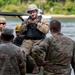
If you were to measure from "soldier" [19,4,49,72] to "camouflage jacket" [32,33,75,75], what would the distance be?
1110 mm

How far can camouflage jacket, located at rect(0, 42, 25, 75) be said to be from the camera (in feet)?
17.5

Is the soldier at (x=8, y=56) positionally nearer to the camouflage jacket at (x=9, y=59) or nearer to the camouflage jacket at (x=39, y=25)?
the camouflage jacket at (x=9, y=59)

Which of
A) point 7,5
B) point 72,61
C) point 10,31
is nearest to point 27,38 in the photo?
point 72,61

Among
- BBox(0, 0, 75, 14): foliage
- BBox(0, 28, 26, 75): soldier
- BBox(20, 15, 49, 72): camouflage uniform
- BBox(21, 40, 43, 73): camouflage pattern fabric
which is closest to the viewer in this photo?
BBox(0, 28, 26, 75): soldier

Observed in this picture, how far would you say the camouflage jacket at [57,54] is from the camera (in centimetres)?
602

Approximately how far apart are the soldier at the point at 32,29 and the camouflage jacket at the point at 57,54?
111 centimetres

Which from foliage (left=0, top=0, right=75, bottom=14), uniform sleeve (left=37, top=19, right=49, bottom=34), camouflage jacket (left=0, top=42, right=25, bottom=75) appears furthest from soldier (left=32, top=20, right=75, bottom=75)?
foliage (left=0, top=0, right=75, bottom=14)

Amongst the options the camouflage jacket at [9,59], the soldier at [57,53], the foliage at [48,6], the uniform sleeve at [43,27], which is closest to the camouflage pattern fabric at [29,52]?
the uniform sleeve at [43,27]

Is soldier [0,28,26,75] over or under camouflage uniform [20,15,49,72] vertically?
over

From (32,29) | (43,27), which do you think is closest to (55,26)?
(43,27)

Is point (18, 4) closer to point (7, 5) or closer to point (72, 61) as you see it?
point (7, 5)

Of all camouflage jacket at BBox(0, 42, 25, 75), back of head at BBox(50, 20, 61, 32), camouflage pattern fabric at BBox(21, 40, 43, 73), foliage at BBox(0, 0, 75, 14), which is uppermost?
back of head at BBox(50, 20, 61, 32)

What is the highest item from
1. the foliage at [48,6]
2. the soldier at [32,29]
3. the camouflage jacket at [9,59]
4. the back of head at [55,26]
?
the back of head at [55,26]

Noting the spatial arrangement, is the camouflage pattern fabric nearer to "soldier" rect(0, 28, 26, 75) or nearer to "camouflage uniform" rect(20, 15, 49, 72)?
"camouflage uniform" rect(20, 15, 49, 72)
